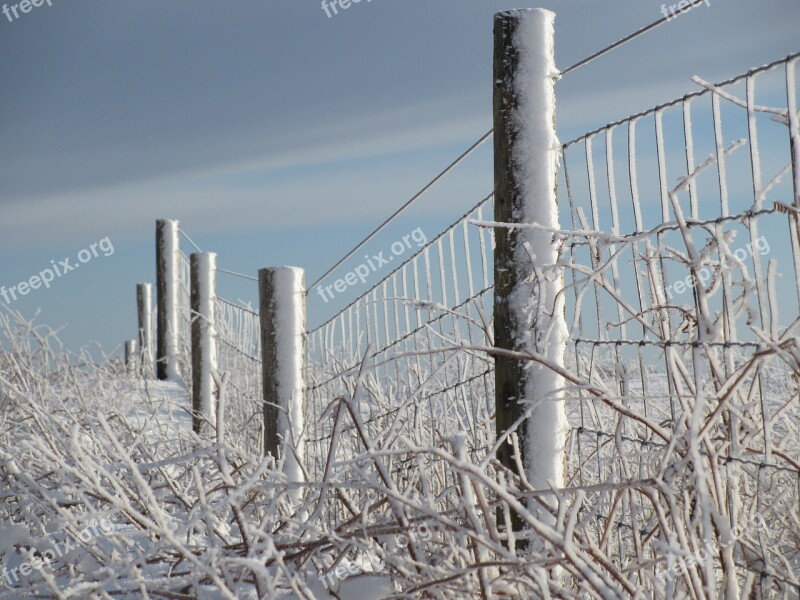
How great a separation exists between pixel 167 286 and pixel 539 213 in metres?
8.39

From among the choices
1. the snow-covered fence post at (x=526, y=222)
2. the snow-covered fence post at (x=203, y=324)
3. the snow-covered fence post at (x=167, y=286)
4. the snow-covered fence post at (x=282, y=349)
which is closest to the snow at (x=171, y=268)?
the snow-covered fence post at (x=167, y=286)

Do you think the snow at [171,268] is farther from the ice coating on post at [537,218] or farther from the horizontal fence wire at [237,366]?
the ice coating on post at [537,218]

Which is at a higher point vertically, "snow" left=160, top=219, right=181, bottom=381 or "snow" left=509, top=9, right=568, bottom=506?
"snow" left=160, top=219, right=181, bottom=381

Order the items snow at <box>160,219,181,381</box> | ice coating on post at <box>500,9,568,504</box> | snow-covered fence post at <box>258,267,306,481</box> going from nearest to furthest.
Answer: ice coating on post at <box>500,9,568,504</box> → snow-covered fence post at <box>258,267,306,481</box> → snow at <box>160,219,181,381</box>

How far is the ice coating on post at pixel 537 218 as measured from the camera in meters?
2.43

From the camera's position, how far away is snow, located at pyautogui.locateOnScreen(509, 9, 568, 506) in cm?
243

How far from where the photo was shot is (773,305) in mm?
1477

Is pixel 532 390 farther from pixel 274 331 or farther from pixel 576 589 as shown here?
pixel 274 331

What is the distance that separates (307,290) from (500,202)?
216 cm

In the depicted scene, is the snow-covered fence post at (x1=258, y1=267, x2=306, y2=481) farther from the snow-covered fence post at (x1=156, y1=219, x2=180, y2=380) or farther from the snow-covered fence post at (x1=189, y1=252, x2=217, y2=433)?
the snow-covered fence post at (x1=156, y1=219, x2=180, y2=380)

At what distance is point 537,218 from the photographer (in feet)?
8.13

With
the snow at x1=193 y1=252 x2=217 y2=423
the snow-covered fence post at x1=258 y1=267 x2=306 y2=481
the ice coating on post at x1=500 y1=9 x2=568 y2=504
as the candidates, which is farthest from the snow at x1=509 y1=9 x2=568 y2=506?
the snow at x1=193 y1=252 x2=217 y2=423

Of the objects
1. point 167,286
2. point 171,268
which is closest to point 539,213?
point 171,268

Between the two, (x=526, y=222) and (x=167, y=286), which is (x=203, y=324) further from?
(x=526, y=222)
